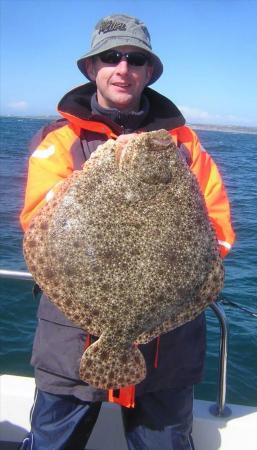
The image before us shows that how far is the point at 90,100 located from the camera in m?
3.18

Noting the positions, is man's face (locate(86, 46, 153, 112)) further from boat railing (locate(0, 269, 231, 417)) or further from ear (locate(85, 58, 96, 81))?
boat railing (locate(0, 269, 231, 417))

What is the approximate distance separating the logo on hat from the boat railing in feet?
5.83

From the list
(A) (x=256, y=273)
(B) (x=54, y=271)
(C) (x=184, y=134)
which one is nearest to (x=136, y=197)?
(B) (x=54, y=271)

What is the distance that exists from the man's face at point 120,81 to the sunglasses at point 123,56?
0.02 m

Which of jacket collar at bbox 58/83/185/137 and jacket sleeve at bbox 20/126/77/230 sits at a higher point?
jacket collar at bbox 58/83/185/137

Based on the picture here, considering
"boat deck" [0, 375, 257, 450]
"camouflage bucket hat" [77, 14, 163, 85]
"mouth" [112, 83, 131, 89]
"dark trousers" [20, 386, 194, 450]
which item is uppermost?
"camouflage bucket hat" [77, 14, 163, 85]

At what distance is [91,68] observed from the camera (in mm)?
3123

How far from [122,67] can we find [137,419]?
2276 millimetres

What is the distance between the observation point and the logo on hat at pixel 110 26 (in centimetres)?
291

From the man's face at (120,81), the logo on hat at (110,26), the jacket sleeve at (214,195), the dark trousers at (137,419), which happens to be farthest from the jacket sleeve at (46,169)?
the dark trousers at (137,419)

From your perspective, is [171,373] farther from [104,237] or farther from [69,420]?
[104,237]

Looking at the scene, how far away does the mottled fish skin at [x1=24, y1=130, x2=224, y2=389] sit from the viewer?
91.0 inches

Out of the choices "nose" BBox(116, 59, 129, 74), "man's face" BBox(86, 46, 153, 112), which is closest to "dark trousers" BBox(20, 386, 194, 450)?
"man's face" BBox(86, 46, 153, 112)

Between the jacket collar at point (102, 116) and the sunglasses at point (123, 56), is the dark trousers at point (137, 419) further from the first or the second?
the sunglasses at point (123, 56)
